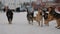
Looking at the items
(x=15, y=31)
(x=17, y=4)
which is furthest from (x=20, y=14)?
(x=15, y=31)

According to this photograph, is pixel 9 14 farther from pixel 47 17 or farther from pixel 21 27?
pixel 47 17

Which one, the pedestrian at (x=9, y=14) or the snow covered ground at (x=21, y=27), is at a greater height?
the pedestrian at (x=9, y=14)

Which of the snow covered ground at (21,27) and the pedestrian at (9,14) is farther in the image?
the pedestrian at (9,14)

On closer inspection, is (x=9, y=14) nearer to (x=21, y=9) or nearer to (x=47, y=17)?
Result: (x=21, y=9)

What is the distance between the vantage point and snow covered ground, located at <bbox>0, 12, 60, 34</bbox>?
92 cm

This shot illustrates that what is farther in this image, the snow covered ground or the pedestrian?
the pedestrian

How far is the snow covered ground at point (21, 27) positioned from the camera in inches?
36.1

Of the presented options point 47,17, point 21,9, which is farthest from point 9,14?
point 47,17

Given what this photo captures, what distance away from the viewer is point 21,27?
991 millimetres

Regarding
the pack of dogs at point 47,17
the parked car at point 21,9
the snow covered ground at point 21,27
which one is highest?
the parked car at point 21,9

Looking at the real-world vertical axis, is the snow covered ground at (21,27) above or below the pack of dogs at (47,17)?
below

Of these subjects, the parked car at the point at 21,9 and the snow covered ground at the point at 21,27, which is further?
the parked car at the point at 21,9

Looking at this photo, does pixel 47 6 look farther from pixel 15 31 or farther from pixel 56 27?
pixel 15 31

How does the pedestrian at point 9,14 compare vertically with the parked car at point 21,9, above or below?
below
